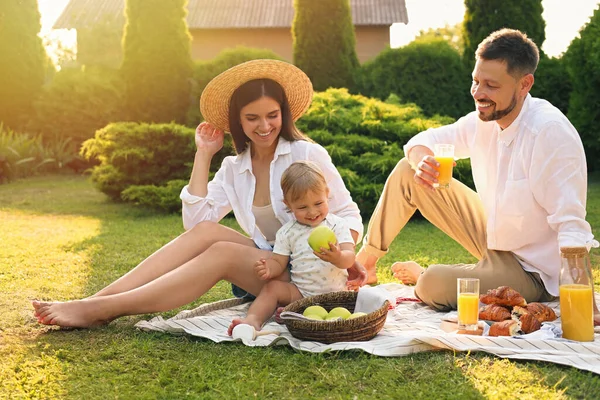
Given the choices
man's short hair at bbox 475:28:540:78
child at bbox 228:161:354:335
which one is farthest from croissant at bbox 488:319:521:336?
man's short hair at bbox 475:28:540:78

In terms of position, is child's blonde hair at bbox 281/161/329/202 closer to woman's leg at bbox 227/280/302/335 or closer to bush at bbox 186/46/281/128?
woman's leg at bbox 227/280/302/335

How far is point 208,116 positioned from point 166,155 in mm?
5187

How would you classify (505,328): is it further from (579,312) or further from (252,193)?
(252,193)

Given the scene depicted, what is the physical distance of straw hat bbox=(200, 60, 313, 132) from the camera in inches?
163

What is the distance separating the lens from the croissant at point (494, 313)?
3.65 metres

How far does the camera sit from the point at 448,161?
396 centimetres

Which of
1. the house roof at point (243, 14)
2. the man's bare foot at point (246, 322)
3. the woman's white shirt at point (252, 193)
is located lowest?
the man's bare foot at point (246, 322)

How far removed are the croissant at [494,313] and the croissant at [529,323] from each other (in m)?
0.11

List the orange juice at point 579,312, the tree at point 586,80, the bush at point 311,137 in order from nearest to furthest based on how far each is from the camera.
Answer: the orange juice at point 579,312 → the bush at point 311,137 → the tree at point 586,80

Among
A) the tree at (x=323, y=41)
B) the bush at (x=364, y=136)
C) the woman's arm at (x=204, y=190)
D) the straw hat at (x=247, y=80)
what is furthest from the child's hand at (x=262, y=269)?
the tree at (x=323, y=41)

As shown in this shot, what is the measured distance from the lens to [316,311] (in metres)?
3.53

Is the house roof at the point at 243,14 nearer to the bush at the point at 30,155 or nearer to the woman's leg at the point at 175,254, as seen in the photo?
the bush at the point at 30,155

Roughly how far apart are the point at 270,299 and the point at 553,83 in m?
9.15

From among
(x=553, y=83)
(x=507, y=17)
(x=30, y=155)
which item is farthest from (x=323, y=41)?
(x=30, y=155)
